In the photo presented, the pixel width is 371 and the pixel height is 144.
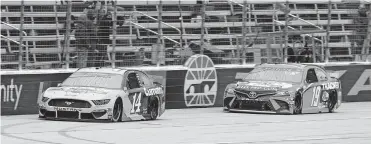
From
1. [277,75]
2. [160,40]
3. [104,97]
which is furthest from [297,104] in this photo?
[104,97]

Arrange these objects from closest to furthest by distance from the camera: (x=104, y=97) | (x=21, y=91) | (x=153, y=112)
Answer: (x=104, y=97), (x=153, y=112), (x=21, y=91)

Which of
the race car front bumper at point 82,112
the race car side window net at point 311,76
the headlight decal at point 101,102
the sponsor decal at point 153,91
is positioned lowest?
the race car front bumper at point 82,112

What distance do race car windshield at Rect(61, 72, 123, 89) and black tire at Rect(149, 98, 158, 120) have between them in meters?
1.10

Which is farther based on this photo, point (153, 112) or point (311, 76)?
point (311, 76)

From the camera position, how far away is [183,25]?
957 inches

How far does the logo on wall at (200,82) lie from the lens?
24516 millimetres

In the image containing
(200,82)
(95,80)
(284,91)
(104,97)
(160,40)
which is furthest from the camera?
(200,82)

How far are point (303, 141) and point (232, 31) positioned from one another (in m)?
12.1

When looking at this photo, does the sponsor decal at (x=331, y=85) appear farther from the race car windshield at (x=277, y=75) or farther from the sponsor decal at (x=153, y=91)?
the sponsor decal at (x=153, y=91)

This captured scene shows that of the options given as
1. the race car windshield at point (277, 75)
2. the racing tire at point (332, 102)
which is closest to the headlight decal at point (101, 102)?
the race car windshield at point (277, 75)

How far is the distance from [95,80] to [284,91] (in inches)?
203

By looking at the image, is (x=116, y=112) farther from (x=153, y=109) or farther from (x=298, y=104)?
(x=298, y=104)

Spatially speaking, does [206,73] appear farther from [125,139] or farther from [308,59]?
[125,139]

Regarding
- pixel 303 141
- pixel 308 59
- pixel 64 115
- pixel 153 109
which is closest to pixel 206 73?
pixel 308 59
